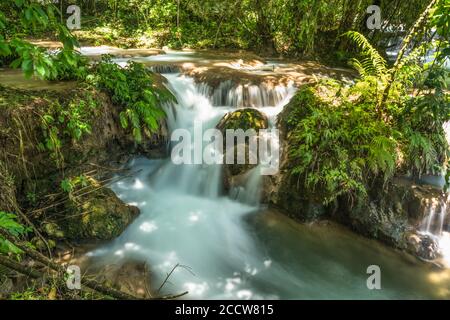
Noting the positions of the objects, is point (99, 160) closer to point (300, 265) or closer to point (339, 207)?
point (300, 265)

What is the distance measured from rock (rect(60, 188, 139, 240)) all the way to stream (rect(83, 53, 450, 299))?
177 mm

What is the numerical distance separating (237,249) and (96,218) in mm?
2007

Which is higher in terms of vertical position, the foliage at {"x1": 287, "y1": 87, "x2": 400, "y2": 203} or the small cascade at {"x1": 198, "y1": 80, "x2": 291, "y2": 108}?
the small cascade at {"x1": 198, "y1": 80, "x2": 291, "y2": 108}

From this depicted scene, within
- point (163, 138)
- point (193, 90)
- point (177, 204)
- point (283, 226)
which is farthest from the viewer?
point (193, 90)

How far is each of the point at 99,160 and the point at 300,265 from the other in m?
3.46

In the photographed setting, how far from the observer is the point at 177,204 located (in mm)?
5746

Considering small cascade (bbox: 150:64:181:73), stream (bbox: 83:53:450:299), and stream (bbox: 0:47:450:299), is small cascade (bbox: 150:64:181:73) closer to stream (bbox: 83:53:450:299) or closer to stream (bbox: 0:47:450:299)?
stream (bbox: 0:47:450:299)

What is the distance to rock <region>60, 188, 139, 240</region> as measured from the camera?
4.57 m

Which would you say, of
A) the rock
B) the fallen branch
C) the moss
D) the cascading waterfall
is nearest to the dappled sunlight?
the cascading waterfall

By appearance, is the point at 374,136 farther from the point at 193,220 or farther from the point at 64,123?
the point at 64,123

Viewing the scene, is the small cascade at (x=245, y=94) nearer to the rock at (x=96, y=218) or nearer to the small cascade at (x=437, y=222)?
the rock at (x=96, y=218)

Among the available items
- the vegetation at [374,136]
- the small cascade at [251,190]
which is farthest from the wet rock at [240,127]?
the vegetation at [374,136]

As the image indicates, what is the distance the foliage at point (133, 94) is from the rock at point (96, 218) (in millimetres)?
1229
